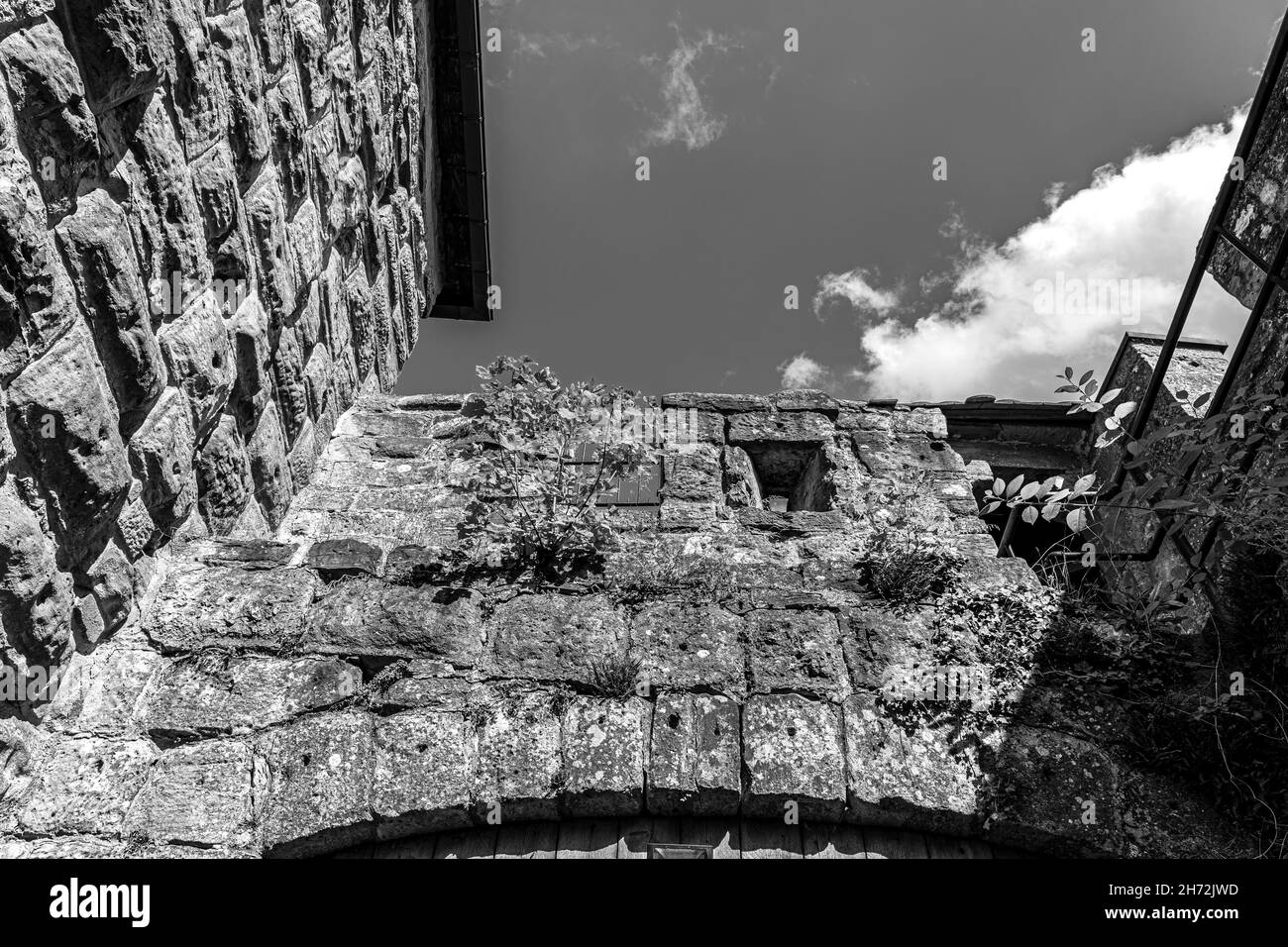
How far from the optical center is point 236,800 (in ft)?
7.90

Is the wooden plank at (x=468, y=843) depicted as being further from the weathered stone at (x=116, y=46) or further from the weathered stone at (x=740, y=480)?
the weathered stone at (x=116, y=46)

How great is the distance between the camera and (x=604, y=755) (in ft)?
8.20

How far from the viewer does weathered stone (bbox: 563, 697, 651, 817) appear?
244 cm

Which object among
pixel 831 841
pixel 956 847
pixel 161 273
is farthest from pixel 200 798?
pixel 956 847

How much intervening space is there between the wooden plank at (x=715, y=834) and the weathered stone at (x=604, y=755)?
157 millimetres

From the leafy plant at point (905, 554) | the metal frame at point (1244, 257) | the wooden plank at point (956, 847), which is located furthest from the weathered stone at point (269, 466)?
the metal frame at point (1244, 257)

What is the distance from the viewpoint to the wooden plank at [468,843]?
244 centimetres

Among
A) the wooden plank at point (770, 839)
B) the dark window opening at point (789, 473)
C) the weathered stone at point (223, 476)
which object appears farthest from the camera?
the dark window opening at point (789, 473)

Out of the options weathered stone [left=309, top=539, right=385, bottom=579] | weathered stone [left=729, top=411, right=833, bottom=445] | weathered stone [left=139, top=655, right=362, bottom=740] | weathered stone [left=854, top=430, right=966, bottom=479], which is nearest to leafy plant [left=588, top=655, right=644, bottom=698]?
weathered stone [left=139, top=655, right=362, bottom=740]

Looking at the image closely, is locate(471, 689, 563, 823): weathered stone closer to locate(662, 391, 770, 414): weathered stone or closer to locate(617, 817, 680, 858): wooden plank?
locate(617, 817, 680, 858): wooden plank
